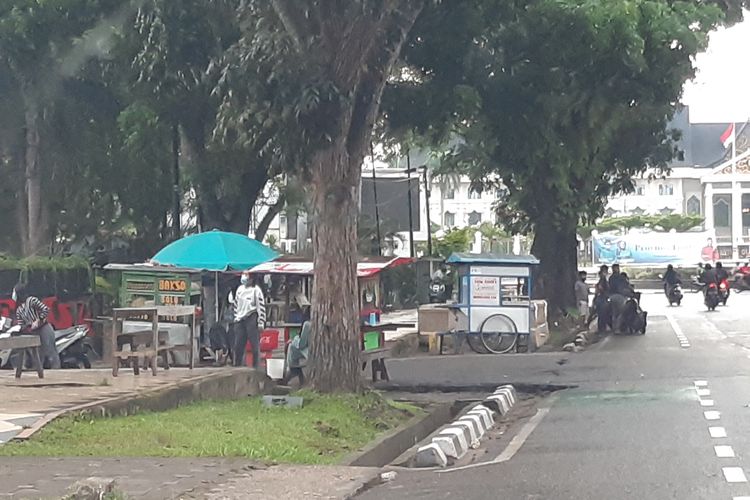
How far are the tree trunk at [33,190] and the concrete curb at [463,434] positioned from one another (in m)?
14.3

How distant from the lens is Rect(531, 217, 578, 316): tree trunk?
30.7m

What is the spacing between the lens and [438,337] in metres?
24.5

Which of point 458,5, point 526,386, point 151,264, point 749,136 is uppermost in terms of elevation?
point 749,136

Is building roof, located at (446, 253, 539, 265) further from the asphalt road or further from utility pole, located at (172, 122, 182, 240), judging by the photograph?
utility pole, located at (172, 122, 182, 240)

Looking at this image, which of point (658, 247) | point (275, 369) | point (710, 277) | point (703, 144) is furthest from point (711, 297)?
point (703, 144)

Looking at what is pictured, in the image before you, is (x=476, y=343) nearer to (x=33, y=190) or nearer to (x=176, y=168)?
(x=176, y=168)

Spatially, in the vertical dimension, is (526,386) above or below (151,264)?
below

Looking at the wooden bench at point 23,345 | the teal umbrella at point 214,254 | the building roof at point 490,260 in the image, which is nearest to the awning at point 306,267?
the building roof at point 490,260

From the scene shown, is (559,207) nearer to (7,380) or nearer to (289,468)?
(7,380)

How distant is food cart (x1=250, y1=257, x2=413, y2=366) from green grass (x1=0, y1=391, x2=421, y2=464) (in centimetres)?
428

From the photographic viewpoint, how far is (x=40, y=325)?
1712cm

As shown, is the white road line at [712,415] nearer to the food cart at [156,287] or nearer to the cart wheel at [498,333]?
the food cart at [156,287]

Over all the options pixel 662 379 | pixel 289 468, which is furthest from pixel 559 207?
pixel 289 468

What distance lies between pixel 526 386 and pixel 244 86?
692cm
